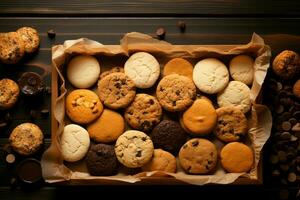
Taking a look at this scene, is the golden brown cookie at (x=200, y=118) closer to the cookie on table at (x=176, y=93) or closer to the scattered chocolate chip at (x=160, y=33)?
the cookie on table at (x=176, y=93)

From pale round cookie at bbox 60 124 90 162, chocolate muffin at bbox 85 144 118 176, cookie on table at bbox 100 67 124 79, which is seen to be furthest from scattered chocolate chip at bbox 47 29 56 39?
chocolate muffin at bbox 85 144 118 176

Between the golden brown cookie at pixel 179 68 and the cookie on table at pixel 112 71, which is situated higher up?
the golden brown cookie at pixel 179 68

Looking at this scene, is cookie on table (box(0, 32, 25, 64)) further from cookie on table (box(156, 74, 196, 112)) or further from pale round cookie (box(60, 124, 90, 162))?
cookie on table (box(156, 74, 196, 112))

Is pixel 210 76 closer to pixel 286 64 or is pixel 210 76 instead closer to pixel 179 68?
pixel 179 68

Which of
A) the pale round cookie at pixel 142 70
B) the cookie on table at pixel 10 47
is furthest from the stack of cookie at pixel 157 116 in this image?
the cookie on table at pixel 10 47

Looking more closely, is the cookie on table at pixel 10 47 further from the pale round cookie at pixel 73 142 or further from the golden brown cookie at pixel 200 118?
the golden brown cookie at pixel 200 118

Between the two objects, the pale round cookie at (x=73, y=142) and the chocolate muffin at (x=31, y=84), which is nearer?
the pale round cookie at (x=73, y=142)
